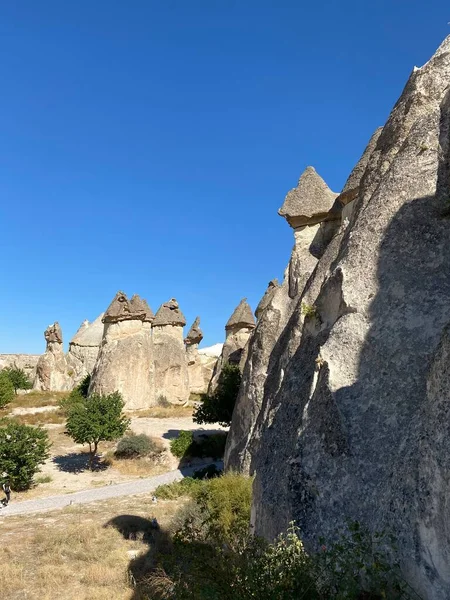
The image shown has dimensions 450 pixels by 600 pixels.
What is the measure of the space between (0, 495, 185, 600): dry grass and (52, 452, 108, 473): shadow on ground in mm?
4515

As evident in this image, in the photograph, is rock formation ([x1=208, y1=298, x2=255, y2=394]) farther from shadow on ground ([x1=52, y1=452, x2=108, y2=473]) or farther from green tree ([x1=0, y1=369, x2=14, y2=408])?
shadow on ground ([x1=52, y1=452, x2=108, y2=473])

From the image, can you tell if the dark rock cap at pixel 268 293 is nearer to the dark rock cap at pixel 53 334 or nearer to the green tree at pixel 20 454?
the green tree at pixel 20 454

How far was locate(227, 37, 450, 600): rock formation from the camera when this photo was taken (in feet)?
9.81

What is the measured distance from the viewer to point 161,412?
23.0 metres

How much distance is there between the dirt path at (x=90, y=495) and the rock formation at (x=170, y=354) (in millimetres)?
12437

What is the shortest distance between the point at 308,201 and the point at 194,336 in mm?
25675

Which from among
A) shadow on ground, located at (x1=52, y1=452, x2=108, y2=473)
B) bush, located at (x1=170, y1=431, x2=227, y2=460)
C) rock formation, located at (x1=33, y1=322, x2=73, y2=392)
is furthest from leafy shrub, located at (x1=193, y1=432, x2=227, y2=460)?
rock formation, located at (x1=33, y1=322, x2=73, y2=392)

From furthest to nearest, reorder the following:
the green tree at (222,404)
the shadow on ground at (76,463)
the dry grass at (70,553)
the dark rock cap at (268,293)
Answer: the dark rock cap at (268,293)
the green tree at (222,404)
the shadow on ground at (76,463)
the dry grass at (70,553)

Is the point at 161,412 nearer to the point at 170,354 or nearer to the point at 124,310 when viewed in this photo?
the point at 170,354

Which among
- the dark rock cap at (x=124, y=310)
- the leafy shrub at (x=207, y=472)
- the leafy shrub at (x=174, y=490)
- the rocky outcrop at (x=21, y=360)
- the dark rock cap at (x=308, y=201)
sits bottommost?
the leafy shrub at (x=174, y=490)

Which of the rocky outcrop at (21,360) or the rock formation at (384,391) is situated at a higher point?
the rocky outcrop at (21,360)

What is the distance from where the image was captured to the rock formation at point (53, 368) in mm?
31219

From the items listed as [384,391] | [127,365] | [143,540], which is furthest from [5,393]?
[384,391]

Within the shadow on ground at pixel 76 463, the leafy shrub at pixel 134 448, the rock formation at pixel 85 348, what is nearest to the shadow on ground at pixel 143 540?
the shadow on ground at pixel 76 463
